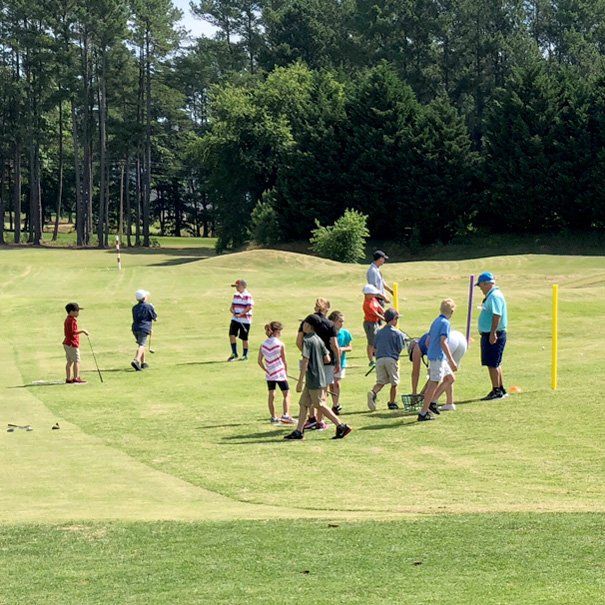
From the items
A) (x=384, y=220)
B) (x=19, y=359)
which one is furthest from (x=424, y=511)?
(x=384, y=220)

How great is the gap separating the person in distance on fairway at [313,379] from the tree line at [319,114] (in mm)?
52982

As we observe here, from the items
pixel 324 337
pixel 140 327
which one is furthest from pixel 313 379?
pixel 140 327

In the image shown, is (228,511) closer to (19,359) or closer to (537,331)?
(19,359)

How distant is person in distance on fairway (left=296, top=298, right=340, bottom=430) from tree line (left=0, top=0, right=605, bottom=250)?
2051 inches

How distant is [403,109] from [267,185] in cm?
1392

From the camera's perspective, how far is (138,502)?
44.8 feet

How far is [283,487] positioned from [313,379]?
2.86 metres

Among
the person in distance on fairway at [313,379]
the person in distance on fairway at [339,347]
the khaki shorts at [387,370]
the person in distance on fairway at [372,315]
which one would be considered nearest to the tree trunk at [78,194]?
the person in distance on fairway at [372,315]

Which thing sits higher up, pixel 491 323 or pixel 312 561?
pixel 491 323

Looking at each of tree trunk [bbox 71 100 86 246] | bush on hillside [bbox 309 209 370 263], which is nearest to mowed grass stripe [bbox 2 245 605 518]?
bush on hillside [bbox 309 209 370 263]

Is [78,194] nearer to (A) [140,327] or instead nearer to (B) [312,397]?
(A) [140,327]

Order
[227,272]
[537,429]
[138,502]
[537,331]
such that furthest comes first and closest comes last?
[227,272] < [537,331] < [537,429] < [138,502]

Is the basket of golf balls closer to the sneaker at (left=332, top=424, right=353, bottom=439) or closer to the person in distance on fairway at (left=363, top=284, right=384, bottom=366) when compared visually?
the sneaker at (left=332, top=424, right=353, bottom=439)

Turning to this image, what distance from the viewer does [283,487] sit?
1446 centimetres
